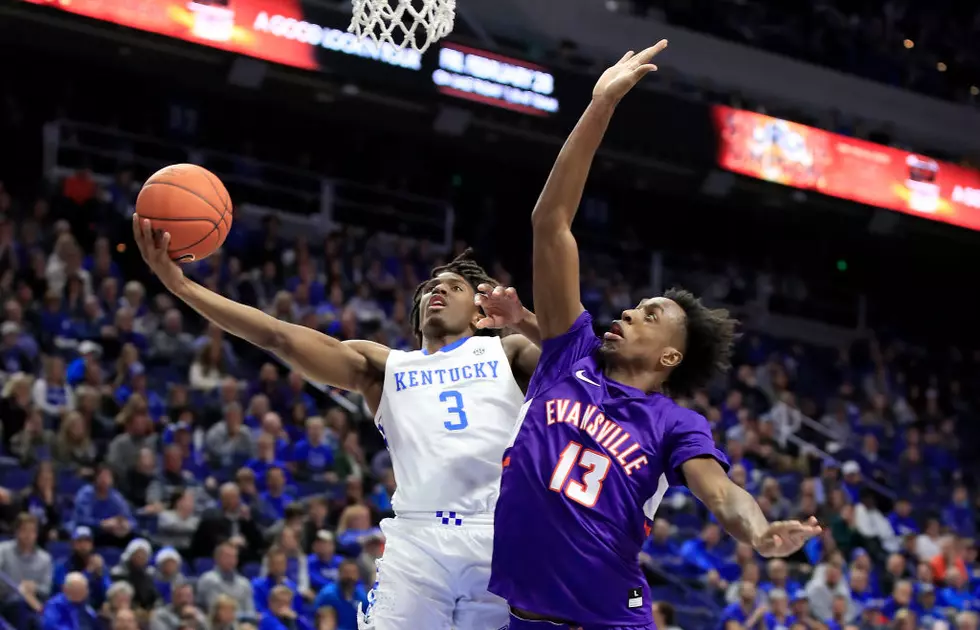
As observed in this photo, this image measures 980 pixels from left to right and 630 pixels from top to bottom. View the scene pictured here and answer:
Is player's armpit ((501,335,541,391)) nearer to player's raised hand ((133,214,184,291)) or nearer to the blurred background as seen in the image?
player's raised hand ((133,214,184,291))

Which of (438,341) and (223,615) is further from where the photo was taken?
(223,615)

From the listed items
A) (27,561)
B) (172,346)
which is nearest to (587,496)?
(27,561)

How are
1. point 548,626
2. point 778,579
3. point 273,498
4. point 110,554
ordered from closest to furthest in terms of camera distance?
point 548,626
point 110,554
point 273,498
point 778,579

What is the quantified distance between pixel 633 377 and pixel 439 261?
1171cm

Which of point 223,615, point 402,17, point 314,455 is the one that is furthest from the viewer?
point 314,455

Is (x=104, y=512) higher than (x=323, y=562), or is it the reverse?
(x=104, y=512)

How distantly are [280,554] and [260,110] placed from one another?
31.4ft

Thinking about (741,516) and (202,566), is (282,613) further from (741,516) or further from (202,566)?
(741,516)

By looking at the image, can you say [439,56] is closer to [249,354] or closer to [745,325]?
[249,354]

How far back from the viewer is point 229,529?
31.1 ft

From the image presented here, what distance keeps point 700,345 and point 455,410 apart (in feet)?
3.12

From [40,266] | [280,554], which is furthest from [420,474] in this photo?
[40,266]

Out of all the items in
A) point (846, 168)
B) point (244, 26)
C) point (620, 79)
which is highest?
point (244, 26)

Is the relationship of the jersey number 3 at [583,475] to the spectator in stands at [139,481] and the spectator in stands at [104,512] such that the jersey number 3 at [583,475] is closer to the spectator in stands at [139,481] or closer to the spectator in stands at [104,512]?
the spectator in stands at [104,512]
